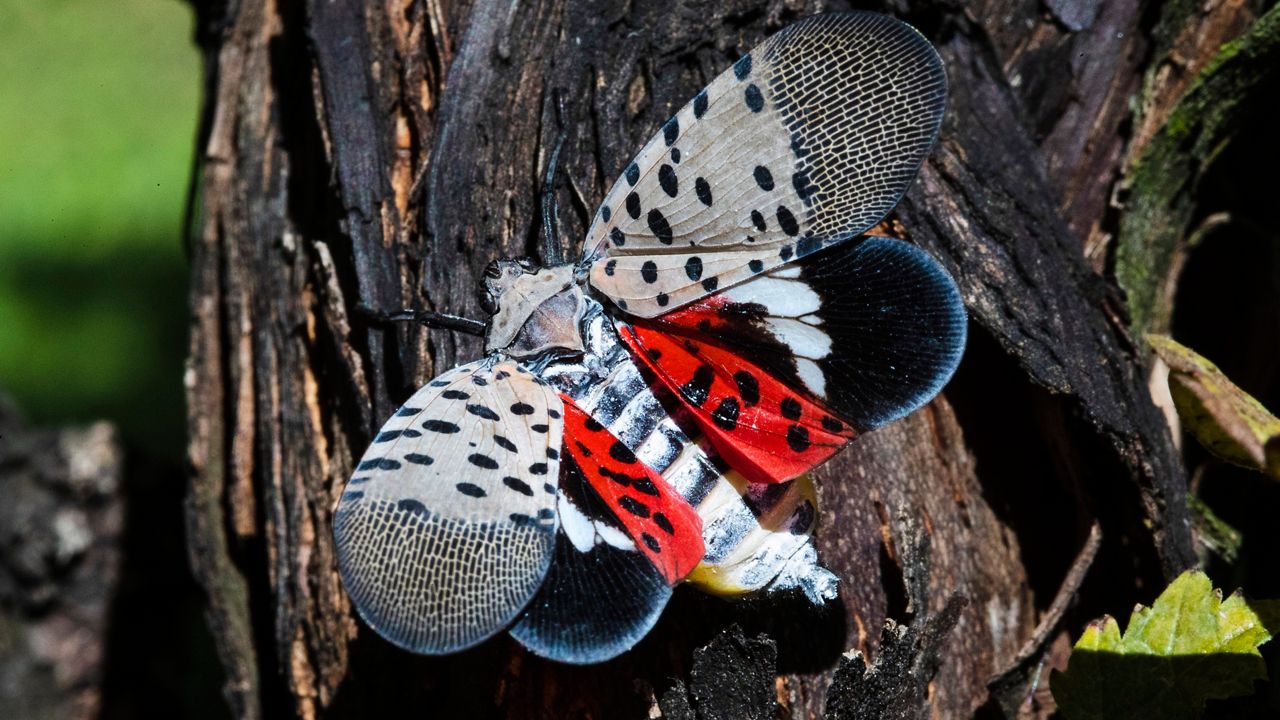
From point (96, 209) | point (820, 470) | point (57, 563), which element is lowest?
point (57, 563)

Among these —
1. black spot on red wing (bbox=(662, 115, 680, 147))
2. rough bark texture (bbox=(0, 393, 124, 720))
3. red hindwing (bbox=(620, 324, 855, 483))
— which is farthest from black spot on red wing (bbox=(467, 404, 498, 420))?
rough bark texture (bbox=(0, 393, 124, 720))

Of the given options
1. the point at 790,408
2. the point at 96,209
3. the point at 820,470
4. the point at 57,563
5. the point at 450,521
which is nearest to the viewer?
the point at 450,521

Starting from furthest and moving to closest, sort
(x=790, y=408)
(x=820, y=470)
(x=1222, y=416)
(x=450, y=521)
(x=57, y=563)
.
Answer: (x=57, y=563) < (x=820, y=470) < (x=790, y=408) < (x=450, y=521) < (x=1222, y=416)

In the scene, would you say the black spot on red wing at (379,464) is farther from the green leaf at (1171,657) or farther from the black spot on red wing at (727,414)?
the green leaf at (1171,657)

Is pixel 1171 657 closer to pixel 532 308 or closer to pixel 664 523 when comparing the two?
pixel 664 523

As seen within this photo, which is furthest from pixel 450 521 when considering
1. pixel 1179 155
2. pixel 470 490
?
pixel 1179 155

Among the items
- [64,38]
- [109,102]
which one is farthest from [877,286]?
[64,38]
